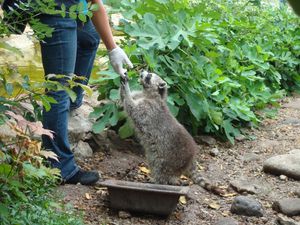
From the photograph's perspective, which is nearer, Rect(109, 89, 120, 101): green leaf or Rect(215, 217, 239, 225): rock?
Rect(215, 217, 239, 225): rock

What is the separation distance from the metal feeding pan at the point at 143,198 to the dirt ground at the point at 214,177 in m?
0.07

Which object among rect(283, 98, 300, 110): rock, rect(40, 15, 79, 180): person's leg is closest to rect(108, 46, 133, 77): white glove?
rect(40, 15, 79, 180): person's leg

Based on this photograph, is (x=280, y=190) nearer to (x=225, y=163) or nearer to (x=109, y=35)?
(x=225, y=163)

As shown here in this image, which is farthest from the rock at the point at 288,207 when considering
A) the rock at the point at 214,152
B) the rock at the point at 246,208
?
the rock at the point at 214,152

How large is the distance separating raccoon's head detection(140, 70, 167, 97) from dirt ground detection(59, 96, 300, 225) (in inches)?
25.8

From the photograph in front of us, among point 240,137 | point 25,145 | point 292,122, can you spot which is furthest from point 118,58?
point 292,122

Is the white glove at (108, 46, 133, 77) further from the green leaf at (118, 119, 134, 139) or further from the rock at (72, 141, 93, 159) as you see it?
the rock at (72, 141, 93, 159)

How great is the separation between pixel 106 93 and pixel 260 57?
2684 millimetres

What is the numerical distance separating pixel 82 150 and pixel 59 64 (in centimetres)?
119

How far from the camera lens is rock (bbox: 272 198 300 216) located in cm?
413

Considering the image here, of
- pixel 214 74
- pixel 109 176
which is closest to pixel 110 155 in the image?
pixel 109 176

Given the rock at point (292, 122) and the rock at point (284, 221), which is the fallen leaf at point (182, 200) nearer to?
the rock at point (284, 221)

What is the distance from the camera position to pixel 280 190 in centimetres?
467

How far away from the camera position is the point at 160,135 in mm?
4367
